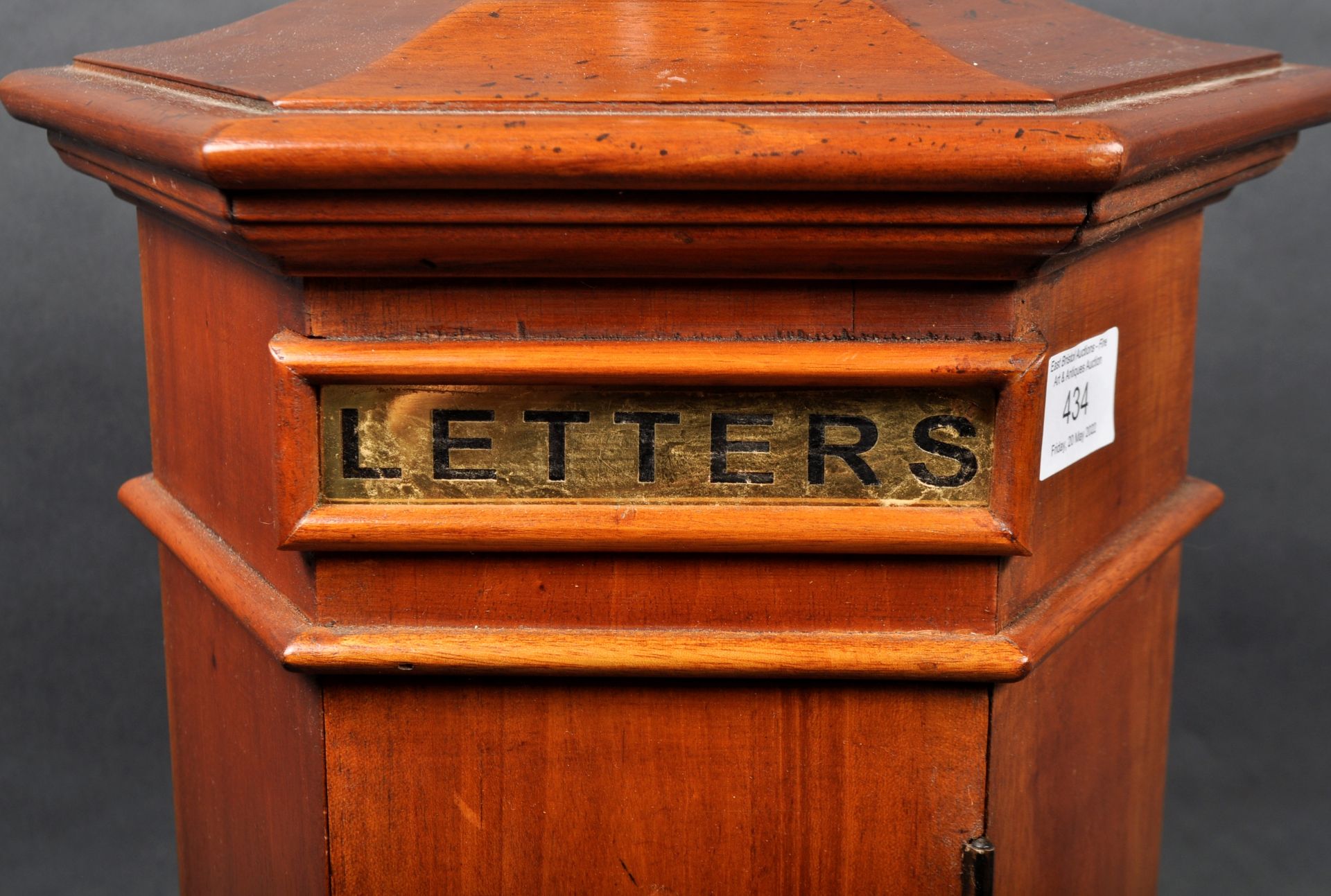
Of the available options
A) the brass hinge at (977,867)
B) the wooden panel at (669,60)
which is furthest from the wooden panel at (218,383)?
the brass hinge at (977,867)

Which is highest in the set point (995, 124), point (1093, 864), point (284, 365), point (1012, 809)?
point (995, 124)

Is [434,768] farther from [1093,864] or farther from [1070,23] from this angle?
[1070,23]

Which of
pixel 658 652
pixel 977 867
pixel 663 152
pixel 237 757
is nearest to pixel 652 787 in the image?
pixel 658 652

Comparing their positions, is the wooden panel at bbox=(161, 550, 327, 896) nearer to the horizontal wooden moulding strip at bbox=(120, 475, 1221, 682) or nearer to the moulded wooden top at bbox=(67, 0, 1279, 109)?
the horizontal wooden moulding strip at bbox=(120, 475, 1221, 682)

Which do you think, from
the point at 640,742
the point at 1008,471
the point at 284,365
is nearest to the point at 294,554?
the point at 284,365

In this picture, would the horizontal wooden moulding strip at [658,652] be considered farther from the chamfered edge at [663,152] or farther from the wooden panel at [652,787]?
the chamfered edge at [663,152]

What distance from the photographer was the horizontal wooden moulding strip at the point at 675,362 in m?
1.08

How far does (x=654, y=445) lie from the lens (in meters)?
1.11

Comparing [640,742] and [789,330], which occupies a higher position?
[789,330]

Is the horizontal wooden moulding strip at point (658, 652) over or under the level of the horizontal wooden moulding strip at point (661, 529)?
under

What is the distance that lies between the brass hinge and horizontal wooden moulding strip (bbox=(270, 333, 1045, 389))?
0.34 metres

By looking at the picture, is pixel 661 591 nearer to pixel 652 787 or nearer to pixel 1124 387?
pixel 652 787

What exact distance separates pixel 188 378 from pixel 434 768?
14.3 inches

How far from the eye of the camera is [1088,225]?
1.03 meters
